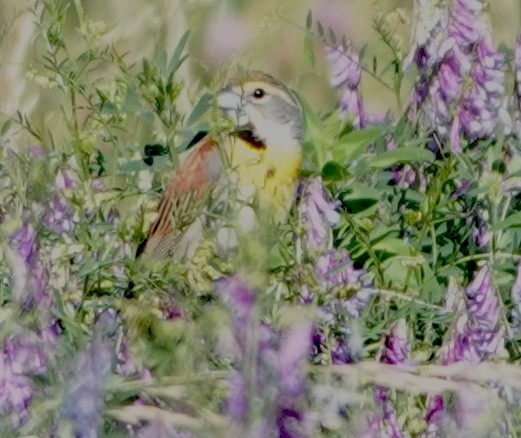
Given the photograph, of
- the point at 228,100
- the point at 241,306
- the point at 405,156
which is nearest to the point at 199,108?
the point at 228,100

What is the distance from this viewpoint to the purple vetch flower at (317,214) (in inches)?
105

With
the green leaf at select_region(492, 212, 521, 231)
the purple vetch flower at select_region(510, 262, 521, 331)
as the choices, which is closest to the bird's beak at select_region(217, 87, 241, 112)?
the green leaf at select_region(492, 212, 521, 231)

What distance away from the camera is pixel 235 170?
8.75 feet

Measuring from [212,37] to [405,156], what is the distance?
1.62 metres

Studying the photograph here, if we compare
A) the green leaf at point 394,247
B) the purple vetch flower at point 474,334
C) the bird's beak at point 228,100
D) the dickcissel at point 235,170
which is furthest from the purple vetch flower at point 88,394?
the bird's beak at point 228,100

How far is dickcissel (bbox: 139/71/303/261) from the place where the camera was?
8.93 feet

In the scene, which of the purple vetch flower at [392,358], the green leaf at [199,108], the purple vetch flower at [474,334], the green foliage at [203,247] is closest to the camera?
the green foliage at [203,247]

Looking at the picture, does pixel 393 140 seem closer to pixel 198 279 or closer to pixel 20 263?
pixel 198 279

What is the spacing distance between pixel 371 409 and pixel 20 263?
46 centimetres

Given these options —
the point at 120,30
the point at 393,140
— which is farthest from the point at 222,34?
the point at 393,140

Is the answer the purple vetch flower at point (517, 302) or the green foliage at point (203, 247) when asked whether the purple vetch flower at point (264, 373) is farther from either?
the purple vetch flower at point (517, 302)

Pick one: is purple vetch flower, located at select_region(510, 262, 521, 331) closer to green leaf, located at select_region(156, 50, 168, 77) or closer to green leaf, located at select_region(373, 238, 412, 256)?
green leaf, located at select_region(373, 238, 412, 256)

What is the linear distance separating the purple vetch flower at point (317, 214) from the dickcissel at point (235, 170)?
0.15ft

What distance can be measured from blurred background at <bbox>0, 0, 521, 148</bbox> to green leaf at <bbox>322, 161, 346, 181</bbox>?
1098mm
